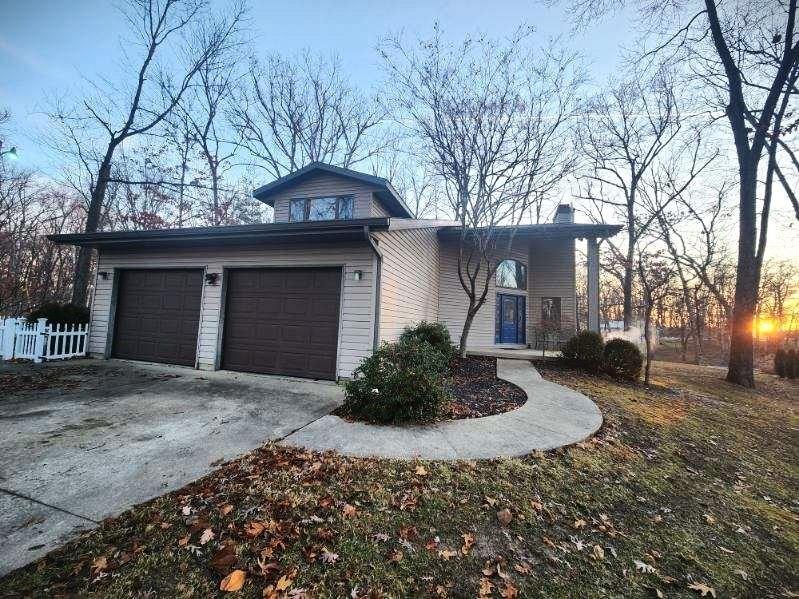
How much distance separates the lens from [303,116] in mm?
16797

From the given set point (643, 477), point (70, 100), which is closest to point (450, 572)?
point (643, 477)

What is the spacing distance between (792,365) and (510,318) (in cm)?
939

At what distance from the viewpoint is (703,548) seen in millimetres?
2320

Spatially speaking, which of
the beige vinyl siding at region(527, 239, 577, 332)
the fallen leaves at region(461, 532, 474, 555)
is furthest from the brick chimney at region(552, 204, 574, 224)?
the fallen leaves at region(461, 532, 474, 555)

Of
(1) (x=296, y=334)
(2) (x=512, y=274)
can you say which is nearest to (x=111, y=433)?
(1) (x=296, y=334)

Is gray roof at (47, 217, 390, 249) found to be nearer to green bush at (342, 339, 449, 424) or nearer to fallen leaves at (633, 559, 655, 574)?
green bush at (342, 339, 449, 424)

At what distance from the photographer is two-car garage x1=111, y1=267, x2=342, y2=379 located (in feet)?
22.0

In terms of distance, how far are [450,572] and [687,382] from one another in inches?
412

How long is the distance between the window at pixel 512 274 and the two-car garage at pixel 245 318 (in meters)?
9.14

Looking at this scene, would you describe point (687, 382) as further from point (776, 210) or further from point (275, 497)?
point (275, 497)

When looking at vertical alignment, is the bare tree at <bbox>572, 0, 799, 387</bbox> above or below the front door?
above

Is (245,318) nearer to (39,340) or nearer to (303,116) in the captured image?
(39,340)

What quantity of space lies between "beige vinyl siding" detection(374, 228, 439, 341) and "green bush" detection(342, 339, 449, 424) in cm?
188

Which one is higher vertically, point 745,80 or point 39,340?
point 745,80
